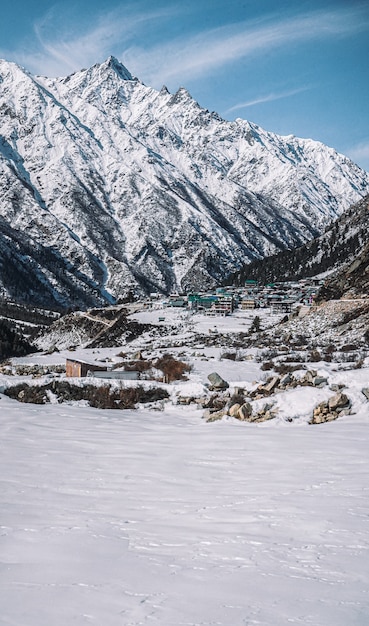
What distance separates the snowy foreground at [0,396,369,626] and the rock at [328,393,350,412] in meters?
1.59

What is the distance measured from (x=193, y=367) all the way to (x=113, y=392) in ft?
27.1

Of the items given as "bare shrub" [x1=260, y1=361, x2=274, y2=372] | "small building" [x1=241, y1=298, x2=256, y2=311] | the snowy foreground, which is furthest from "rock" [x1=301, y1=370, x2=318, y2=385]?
"small building" [x1=241, y1=298, x2=256, y2=311]

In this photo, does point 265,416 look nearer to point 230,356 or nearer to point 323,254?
point 230,356

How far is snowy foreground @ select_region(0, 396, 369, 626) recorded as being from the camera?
383 centimetres

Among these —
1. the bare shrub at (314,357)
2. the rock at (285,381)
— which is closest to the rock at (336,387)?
the rock at (285,381)

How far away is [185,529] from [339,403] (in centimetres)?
787

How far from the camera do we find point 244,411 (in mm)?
13375

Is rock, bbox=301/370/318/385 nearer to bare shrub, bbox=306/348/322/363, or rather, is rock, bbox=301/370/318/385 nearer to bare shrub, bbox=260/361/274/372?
bare shrub, bbox=260/361/274/372

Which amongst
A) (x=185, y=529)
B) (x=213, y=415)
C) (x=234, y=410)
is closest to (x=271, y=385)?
(x=234, y=410)

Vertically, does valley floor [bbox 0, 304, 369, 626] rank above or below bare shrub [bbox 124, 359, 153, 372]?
below

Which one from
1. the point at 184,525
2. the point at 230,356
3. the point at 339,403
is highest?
the point at 230,356

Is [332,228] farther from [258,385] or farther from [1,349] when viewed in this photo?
[258,385]

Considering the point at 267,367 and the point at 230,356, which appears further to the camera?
the point at 230,356

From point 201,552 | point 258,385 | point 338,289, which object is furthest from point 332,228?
point 201,552
